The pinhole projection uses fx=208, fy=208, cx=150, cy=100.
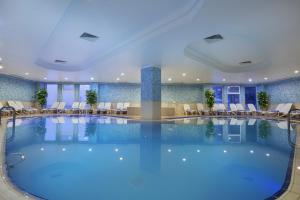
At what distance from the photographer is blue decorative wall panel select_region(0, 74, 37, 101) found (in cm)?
1367

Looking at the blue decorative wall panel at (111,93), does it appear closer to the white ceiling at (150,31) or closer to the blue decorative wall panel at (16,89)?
the blue decorative wall panel at (16,89)

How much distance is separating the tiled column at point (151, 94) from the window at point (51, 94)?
34.6ft

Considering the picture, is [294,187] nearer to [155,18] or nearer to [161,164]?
[161,164]

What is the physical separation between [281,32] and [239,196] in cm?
593

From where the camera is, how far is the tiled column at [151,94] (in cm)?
1025

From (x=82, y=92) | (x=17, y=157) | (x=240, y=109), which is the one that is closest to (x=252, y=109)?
(x=240, y=109)

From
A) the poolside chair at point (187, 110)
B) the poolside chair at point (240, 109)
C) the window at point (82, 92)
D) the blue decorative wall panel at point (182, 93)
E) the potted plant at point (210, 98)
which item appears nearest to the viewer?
the poolside chair at point (187, 110)

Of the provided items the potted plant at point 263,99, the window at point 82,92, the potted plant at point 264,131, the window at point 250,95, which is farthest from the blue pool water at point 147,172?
the window at point 250,95

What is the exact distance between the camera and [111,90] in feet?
58.5

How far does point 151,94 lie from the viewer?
33.5ft

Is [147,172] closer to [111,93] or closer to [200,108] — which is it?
[200,108]

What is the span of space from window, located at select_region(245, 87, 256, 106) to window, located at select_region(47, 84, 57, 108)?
16.5 meters

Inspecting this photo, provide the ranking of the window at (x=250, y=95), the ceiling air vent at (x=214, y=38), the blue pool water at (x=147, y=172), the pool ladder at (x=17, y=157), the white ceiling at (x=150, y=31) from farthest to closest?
the window at (x=250, y=95)
the ceiling air vent at (x=214, y=38)
the white ceiling at (x=150, y=31)
the pool ladder at (x=17, y=157)
the blue pool water at (x=147, y=172)

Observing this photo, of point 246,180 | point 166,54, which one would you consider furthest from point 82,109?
point 246,180
